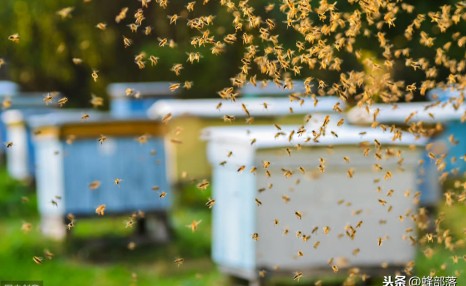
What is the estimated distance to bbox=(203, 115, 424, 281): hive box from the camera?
5.98 m

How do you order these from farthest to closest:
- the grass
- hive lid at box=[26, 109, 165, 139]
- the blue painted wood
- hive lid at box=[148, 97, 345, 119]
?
hive lid at box=[148, 97, 345, 119]
the blue painted wood
hive lid at box=[26, 109, 165, 139]
the grass

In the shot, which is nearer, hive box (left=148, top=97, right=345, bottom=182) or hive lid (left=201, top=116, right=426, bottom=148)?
hive lid (left=201, top=116, right=426, bottom=148)

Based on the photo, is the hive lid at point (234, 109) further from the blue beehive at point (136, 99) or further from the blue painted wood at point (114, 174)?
the blue beehive at point (136, 99)

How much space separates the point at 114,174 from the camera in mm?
8656

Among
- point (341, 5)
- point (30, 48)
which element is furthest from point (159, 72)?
point (341, 5)

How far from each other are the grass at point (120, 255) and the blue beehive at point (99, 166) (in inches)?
10.3

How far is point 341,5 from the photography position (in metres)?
14.5

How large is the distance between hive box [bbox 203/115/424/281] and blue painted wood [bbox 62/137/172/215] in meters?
2.56

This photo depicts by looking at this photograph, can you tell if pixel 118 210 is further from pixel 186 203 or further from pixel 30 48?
pixel 30 48

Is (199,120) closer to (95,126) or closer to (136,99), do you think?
(95,126)

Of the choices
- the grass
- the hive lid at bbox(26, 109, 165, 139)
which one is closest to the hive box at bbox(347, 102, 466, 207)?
the grass

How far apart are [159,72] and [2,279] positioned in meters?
14.6

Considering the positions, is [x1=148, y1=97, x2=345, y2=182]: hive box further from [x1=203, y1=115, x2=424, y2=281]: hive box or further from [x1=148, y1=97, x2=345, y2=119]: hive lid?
[x1=203, y1=115, x2=424, y2=281]: hive box

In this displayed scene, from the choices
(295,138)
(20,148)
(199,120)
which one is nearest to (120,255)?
(295,138)
